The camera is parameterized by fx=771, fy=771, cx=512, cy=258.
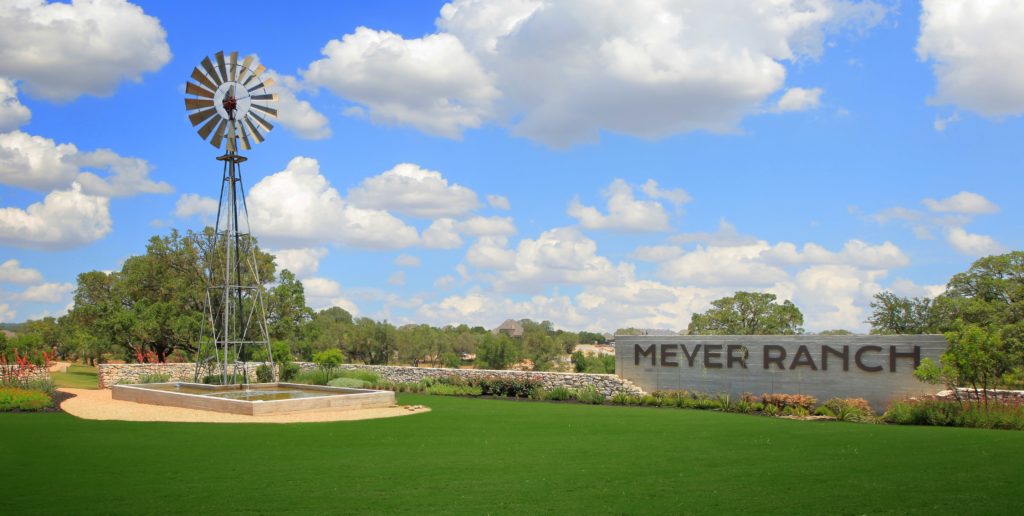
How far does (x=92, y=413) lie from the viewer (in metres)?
22.2

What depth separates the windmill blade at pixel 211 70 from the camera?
2869 centimetres

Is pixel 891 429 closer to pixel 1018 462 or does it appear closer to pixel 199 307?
pixel 1018 462

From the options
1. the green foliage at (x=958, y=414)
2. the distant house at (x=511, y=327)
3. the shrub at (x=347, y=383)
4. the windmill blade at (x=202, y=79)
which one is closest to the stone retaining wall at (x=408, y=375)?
the shrub at (x=347, y=383)

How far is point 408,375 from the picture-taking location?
34.6 meters

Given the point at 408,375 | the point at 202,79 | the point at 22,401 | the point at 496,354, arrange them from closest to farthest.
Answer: the point at 22,401, the point at 202,79, the point at 408,375, the point at 496,354

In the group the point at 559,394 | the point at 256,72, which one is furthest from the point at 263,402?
the point at 256,72

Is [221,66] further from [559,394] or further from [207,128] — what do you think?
[559,394]

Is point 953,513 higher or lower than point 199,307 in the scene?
lower

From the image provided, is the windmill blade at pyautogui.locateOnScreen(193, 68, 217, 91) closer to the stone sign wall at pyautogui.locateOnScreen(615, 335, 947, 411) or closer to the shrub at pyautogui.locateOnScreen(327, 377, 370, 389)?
the shrub at pyautogui.locateOnScreen(327, 377, 370, 389)

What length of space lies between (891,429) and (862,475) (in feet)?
26.4

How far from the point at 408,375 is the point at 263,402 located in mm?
12911

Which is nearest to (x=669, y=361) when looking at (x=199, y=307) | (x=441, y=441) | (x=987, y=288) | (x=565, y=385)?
(x=565, y=385)

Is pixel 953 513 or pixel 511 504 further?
pixel 511 504

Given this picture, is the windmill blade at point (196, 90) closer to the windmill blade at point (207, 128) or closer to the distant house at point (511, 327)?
the windmill blade at point (207, 128)
